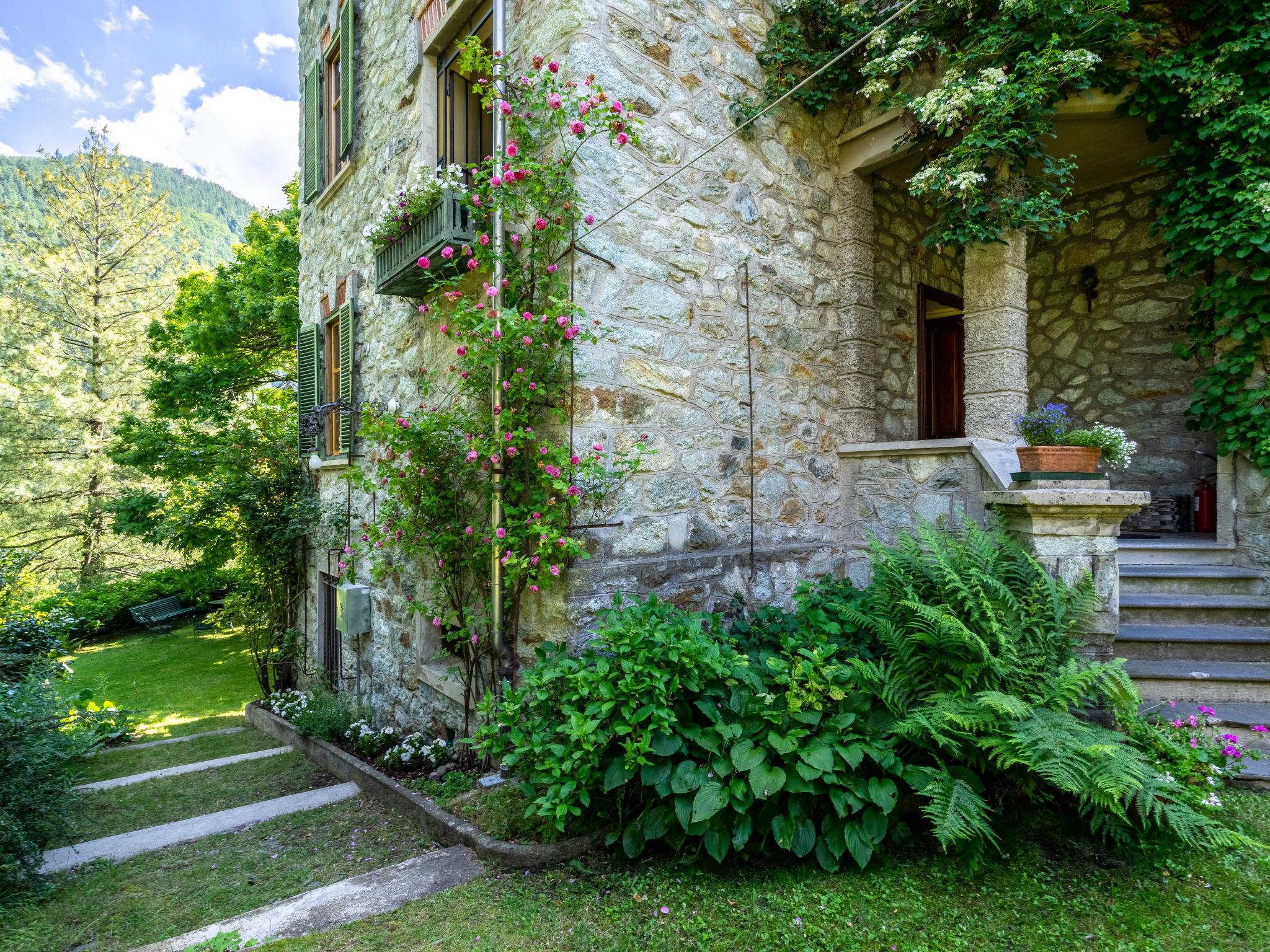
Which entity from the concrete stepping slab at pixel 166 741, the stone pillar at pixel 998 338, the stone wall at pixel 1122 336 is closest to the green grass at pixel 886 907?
the stone pillar at pixel 998 338

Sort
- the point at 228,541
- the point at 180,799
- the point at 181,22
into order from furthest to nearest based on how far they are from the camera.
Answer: the point at 181,22
the point at 228,541
the point at 180,799

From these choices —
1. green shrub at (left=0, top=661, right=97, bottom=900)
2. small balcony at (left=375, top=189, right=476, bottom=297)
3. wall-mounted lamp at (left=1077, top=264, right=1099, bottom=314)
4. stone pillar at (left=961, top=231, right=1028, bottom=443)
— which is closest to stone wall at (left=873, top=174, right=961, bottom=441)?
stone pillar at (left=961, top=231, right=1028, bottom=443)

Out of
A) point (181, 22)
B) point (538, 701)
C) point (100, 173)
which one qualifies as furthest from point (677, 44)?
point (100, 173)

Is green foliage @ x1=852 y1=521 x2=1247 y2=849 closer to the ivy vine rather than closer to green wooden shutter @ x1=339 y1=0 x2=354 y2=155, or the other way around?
the ivy vine

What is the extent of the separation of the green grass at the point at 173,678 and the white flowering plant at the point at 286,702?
82 cm

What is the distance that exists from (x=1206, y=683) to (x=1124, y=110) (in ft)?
11.0

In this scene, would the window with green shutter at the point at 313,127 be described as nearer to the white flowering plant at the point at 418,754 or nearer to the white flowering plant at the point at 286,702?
the white flowering plant at the point at 286,702

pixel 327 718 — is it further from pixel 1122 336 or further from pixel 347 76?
pixel 1122 336

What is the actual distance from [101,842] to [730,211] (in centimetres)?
491

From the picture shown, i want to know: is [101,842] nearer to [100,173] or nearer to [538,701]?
[538,701]

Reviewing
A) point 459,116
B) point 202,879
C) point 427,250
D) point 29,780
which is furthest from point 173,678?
Answer: point 459,116

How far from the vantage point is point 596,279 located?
316 cm

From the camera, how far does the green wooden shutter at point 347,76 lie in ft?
18.2

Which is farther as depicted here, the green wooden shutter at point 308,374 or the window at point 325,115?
the green wooden shutter at point 308,374
